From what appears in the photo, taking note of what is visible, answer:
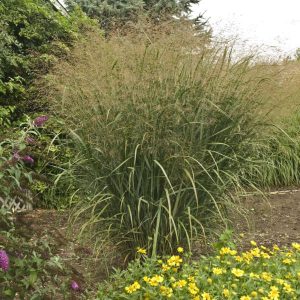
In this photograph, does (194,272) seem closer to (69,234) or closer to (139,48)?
(69,234)

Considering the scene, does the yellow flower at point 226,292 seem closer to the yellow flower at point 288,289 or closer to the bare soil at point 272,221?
the yellow flower at point 288,289

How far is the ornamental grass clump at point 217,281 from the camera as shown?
2.36 meters

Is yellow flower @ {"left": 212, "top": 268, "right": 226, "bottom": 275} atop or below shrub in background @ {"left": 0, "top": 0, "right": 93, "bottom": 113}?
below

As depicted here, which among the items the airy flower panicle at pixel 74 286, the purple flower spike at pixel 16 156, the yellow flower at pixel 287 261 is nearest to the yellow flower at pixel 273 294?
the yellow flower at pixel 287 261

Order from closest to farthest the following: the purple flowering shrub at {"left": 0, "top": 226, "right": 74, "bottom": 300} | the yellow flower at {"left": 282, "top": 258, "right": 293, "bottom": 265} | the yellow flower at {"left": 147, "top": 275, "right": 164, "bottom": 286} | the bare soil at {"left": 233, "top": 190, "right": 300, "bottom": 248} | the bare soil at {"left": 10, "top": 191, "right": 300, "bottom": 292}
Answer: the purple flowering shrub at {"left": 0, "top": 226, "right": 74, "bottom": 300} < the bare soil at {"left": 10, "top": 191, "right": 300, "bottom": 292} < the yellow flower at {"left": 147, "top": 275, "right": 164, "bottom": 286} < the yellow flower at {"left": 282, "top": 258, "right": 293, "bottom": 265} < the bare soil at {"left": 233, "top": 190, "right": 300, "bottom": 248}

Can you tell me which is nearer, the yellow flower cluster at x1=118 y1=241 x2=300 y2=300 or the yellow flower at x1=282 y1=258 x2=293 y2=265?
the yellow flower cluster at x1=118 y1=241 x2=300 y2=300

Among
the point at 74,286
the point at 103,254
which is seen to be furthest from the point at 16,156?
the point at 103,254

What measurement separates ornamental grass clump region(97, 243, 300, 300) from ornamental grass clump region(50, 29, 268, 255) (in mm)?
333

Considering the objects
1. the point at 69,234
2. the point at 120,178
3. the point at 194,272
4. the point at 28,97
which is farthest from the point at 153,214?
the point at 28,97

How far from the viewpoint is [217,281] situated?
2.55m

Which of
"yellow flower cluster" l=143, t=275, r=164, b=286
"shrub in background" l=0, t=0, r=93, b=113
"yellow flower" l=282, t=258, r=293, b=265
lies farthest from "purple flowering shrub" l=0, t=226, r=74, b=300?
"shrub in background" l=0, t=0, r=93, b=113

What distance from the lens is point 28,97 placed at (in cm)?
591

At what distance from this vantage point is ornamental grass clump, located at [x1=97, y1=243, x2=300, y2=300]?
2363 millimetres

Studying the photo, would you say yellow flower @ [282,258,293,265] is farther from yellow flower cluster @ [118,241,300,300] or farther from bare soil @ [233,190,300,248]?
bare soil @ [233,190,300,248]
